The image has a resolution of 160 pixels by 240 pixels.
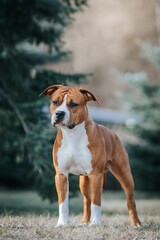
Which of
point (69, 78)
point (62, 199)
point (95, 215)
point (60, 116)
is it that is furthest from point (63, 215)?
point (69, 78)

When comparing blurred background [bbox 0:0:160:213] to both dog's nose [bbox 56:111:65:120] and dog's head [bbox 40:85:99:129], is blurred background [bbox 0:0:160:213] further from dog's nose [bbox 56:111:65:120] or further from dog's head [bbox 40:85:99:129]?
dog's nose [bbox 56:111:65:120]

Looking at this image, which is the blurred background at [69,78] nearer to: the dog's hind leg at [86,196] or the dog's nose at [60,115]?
the dog's hind leg at [86,196]

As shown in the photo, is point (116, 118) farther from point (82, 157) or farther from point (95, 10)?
point (82, 157)

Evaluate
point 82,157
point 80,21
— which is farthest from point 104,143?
point 80,21

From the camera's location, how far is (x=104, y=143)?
3502mm

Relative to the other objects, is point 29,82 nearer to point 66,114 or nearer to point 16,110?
point 16,110

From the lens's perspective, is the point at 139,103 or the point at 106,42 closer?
the point at 139,103

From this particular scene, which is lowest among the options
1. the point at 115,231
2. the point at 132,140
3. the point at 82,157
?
the point at 115,231

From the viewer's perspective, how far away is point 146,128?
11250 mm

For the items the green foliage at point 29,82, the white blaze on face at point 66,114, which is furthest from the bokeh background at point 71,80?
the white blaze on face at point 66,114

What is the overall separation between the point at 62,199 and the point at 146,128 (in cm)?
832

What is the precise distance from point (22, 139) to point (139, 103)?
6.43 meters

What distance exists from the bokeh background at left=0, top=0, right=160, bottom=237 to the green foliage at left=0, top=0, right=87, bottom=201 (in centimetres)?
2

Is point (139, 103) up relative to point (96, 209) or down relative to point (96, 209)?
up
